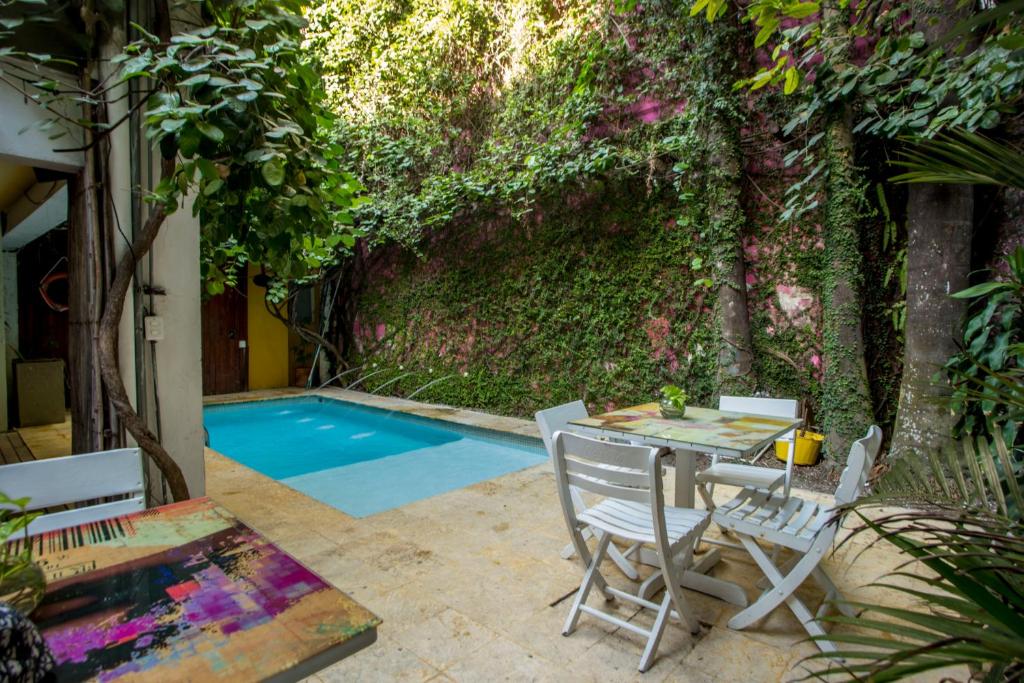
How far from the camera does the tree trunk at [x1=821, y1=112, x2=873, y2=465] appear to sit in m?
4.07

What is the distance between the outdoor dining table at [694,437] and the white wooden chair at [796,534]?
260mm

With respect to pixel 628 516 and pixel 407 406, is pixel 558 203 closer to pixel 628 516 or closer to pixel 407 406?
pixel 407 406

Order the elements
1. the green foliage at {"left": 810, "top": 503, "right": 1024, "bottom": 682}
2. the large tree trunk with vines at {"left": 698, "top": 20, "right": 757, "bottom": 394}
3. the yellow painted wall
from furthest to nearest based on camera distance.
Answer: the yellow painted wall
the large tree trunk with vines at {"left": 698, "top": 20, "right": 757, "bottom": 394}
the green foliage at {"left": 810, "top": 503, "right": 1024, "bottom": 682}

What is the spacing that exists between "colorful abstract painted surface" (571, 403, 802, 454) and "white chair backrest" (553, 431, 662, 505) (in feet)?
1.44

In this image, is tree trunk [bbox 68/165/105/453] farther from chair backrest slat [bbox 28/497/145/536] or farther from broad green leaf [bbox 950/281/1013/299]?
broad green leaf [bbox 950/281/1013/299]

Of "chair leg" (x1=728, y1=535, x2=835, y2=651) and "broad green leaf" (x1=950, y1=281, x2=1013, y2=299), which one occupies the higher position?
"broad green leaf" (x1=950, y1=281, x2=1013, y2=299)

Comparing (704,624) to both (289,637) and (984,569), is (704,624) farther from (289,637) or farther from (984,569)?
(289,637)

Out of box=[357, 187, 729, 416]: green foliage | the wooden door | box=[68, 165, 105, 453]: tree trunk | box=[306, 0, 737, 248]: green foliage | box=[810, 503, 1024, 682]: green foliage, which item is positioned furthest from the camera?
the wooden door

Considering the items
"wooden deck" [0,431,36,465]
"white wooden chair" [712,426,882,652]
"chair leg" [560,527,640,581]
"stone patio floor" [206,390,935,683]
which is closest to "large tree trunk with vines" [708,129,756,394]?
"stone patio floor" [206,390,935,683]

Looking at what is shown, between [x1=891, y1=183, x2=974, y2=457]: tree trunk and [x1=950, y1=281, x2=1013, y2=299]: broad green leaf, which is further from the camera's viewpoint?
[x1=891, y1=183, x2=974, y2=457]: tree trunk

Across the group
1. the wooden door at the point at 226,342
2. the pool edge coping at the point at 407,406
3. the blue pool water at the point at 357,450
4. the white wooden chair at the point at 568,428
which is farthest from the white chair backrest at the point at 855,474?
the wooden door at the point at 226,342

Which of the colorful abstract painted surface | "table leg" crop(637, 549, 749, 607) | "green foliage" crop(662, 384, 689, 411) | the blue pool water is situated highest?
"green foliage" crop(662, 384, 689, 411)

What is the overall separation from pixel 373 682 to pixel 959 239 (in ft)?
14.7

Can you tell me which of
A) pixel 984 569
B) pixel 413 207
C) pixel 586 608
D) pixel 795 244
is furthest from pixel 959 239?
pixel 413 207
